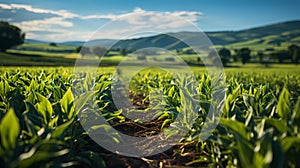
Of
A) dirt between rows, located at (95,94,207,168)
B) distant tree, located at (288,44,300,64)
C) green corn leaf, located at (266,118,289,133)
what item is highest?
distant tree, located at (288,44,300,64)

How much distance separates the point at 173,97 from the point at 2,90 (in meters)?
2.71

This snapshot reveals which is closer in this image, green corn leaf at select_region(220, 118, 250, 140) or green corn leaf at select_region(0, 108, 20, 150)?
green corn leaf at select_region(0, 108, 20, 150)

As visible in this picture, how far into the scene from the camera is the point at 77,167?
10.9 feet

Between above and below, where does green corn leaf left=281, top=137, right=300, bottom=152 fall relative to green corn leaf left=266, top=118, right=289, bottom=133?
below

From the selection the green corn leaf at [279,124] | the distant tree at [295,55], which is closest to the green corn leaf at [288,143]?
the green corn leaf at [279,124]

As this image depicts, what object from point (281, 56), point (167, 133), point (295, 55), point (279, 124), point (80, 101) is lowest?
point (167, 133)

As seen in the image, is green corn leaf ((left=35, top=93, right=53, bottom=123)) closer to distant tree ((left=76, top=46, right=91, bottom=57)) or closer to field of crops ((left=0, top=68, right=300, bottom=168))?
field of crops ((left=0, top=68, right=300, bottom=168))

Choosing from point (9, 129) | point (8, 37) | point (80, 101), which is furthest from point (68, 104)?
point (8, 37)

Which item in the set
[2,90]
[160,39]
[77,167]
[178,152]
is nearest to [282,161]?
[178,152]

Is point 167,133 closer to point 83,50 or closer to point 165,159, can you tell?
point 165,159

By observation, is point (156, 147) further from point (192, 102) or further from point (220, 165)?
point (220, 165)

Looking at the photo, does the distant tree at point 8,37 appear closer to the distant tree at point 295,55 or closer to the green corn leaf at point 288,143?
the green corn leaf at point 288,143

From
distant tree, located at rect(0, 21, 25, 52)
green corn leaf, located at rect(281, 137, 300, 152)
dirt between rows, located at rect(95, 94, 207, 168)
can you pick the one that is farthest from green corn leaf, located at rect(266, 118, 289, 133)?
distant tree, located at rect(0, 21, 25, 52)

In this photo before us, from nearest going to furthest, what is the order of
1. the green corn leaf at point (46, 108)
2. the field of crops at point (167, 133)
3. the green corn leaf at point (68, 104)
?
the field of crops at point (167, 133) → the green corn leaf at point (46, 108) → the green corn leaf at point (68, 104)
